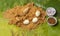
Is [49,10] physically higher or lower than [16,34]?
higher

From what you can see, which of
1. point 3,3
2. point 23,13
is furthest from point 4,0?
point 23,13

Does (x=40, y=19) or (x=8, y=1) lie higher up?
(x=8, y=1)

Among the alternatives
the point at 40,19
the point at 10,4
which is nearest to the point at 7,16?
Result: the point at 10,4

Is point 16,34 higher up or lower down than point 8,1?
lower down

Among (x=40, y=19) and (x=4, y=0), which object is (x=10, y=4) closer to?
(x=4, y=0)

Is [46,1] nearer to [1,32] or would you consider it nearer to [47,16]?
[47,16]

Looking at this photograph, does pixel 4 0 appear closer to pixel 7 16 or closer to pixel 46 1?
pixel 7 16

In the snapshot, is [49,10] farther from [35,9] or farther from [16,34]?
[16,34]
